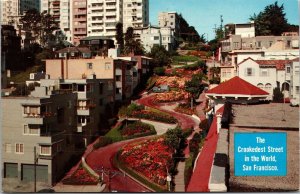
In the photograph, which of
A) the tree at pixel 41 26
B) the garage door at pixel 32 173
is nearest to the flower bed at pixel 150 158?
the garage door at pixel 32 173

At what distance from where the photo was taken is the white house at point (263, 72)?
14.9 meters

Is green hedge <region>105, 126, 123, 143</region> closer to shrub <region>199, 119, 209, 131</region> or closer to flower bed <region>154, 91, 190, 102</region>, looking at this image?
shrub <region>199, 119, 209, 131</region>

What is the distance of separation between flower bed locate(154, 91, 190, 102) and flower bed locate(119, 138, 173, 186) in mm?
3563

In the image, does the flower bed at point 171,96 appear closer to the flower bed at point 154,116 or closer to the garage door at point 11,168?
the flower bed at point 154,116

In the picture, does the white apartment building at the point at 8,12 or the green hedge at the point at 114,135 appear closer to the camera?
the green hedge at the point at 114,135

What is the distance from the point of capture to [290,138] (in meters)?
10.7

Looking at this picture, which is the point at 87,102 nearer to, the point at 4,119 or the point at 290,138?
the point at 4,119

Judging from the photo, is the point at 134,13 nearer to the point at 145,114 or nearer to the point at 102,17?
the point at 102,17

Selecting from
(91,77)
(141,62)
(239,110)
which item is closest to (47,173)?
(91,77)

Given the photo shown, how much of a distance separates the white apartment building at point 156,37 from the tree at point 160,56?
2.36m

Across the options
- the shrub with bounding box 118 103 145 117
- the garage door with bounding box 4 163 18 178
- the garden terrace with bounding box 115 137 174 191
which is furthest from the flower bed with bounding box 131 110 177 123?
the garage door with bounding box 4 163 18 178

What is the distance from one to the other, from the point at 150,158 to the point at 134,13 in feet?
80.4

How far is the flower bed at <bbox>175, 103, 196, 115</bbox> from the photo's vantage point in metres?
17.1

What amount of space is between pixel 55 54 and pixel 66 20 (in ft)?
29.0
